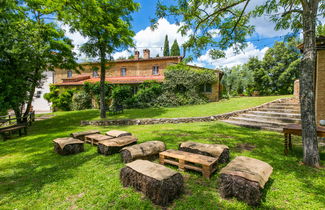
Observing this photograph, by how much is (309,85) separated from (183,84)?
14.0 metres

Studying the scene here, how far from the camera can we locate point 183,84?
17.6 metres

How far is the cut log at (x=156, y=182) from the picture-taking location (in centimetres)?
259

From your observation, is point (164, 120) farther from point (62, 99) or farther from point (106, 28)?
point (62, 99)

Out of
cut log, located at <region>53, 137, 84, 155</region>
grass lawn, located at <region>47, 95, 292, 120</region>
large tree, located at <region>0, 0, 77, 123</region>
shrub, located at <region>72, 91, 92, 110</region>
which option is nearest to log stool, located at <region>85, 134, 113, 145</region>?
cut log, located at <region>53, 137, 84, 155</region>

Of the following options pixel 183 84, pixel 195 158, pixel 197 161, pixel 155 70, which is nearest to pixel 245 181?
pixel 197 161

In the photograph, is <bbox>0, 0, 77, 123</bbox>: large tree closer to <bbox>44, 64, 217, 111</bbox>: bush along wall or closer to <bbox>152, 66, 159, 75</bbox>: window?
<bbox>44, 64, 217, 111</bbox>: bush along wall

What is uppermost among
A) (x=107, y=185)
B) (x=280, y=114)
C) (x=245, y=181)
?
(x=280, y=114)

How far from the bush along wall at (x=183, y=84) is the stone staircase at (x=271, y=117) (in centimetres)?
750

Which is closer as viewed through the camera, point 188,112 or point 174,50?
point 188,112

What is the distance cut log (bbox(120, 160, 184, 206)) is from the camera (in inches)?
102

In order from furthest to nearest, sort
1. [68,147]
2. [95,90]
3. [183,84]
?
1. [95,90]
2. [183,84]
3. [68,147]

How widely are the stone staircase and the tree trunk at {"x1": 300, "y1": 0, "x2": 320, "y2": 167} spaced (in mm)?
4196

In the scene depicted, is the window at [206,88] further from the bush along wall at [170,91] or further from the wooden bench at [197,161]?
the wooden bench at [197,161]

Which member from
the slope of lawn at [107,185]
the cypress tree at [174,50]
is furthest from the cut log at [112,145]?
the cypress tree at [174,50]
